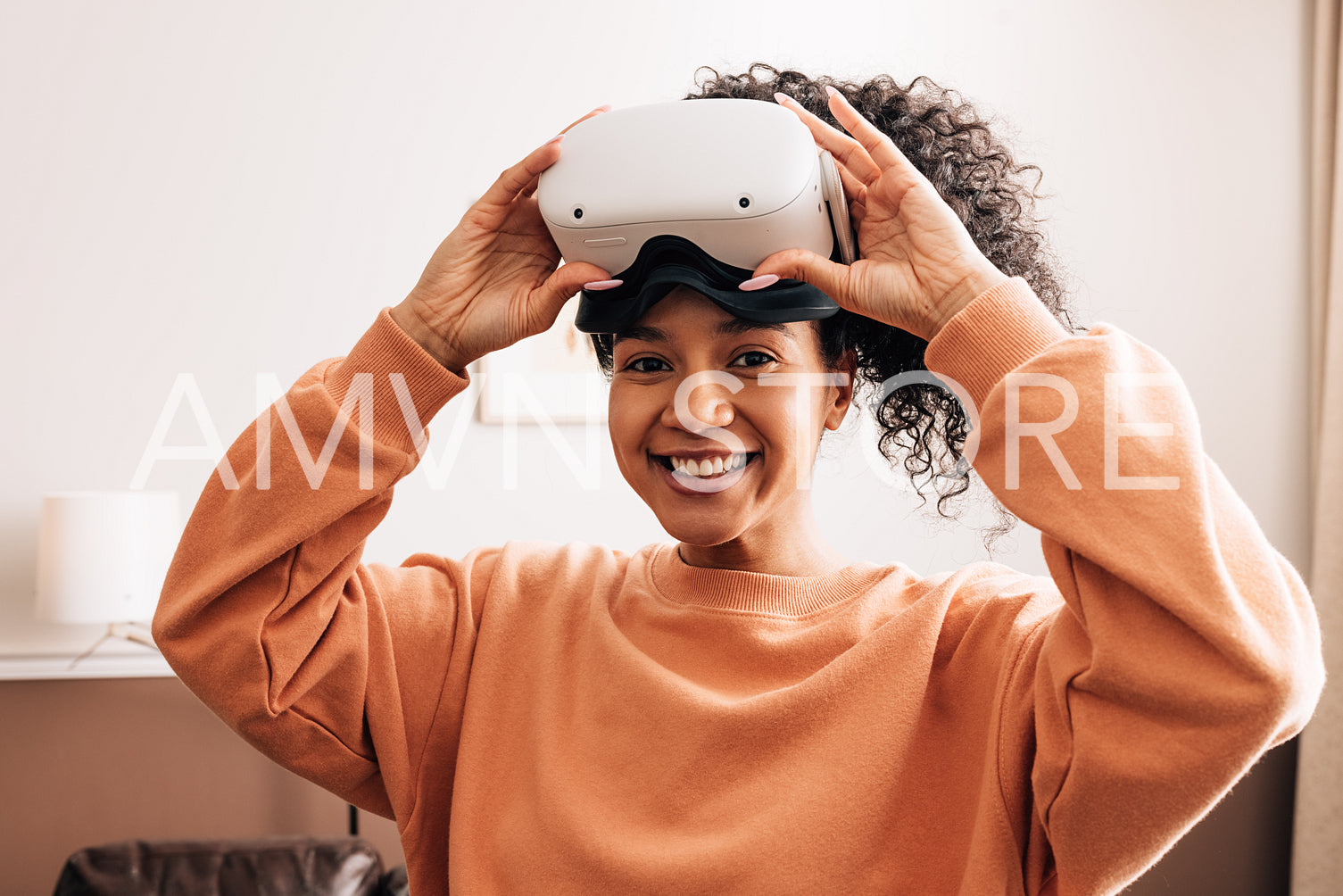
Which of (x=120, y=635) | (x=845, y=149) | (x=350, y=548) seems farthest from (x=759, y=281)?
(x=120, y=635)

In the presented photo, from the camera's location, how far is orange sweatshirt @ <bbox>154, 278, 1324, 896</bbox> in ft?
2.67

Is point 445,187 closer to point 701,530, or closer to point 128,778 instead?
point 128,778

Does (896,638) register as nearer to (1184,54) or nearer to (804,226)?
(804,226)

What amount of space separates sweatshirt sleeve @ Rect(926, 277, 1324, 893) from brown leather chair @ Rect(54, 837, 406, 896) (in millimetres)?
1699

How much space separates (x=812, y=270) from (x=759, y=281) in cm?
5

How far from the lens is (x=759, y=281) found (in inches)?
41.6

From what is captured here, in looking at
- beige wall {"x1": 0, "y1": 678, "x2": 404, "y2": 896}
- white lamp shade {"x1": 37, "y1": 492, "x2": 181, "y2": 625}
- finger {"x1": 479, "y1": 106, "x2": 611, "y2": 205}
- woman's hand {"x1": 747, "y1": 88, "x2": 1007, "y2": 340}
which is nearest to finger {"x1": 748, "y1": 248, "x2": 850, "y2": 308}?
woman's hand {"x1": 747, "y1": 88, "x2": 1007, "y2": 340}

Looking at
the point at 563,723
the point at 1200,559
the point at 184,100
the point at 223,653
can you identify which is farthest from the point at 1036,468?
the point at 184,100

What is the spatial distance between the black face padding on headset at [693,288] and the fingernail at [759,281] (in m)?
0.02

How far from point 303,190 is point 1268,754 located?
121 inches

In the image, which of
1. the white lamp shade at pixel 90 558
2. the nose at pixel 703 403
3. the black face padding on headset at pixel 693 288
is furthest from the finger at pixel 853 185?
the white lamp shade at pixel 90 558

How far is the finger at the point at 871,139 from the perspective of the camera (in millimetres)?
1052

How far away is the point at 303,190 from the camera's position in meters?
2.87

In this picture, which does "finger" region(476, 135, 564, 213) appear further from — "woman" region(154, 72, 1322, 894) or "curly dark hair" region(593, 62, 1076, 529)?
"curly dark hair" region(593, 62, 1076, 529)
